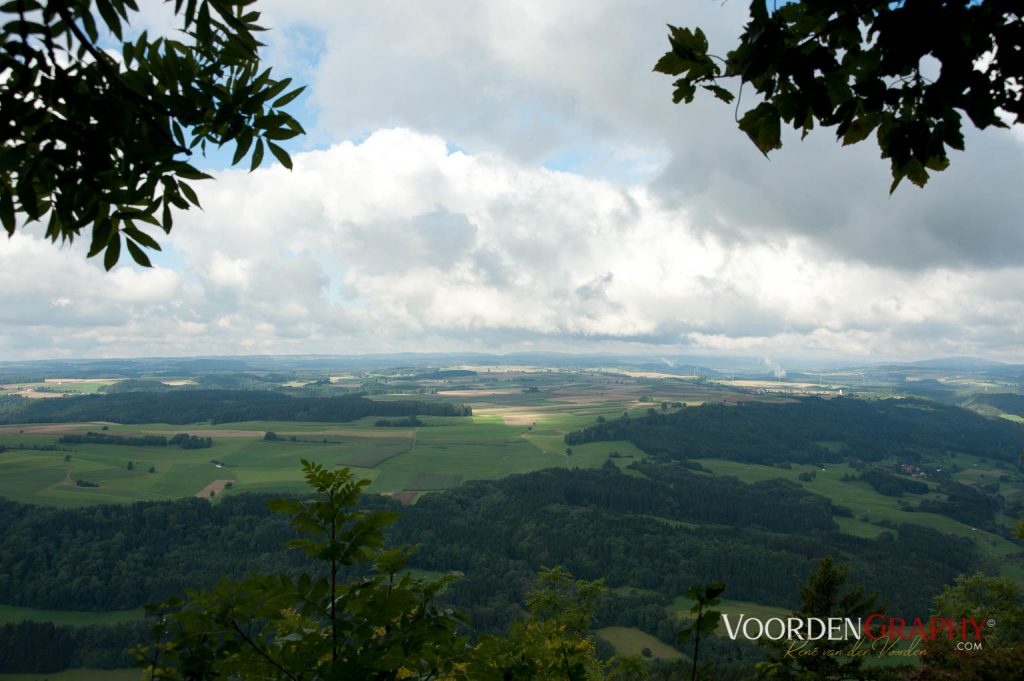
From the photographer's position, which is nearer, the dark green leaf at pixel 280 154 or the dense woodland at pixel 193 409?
the dark green leaf at pixel 280 154

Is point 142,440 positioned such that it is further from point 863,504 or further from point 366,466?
point 863,504

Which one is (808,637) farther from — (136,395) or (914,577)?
(136,395)

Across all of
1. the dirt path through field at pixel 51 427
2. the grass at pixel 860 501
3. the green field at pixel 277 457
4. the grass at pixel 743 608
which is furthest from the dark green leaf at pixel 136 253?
the dirt path through field at pixel 51 427

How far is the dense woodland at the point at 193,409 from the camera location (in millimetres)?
174750

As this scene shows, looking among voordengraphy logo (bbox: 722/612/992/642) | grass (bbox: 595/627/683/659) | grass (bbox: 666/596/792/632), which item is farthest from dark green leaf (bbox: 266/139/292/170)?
grass (bbox: 666/596/792/632)

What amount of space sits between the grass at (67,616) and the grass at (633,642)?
65.9 m

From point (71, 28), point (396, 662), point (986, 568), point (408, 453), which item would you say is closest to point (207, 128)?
point (71, 28)

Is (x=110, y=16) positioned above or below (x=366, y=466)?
above

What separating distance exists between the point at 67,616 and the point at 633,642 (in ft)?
260

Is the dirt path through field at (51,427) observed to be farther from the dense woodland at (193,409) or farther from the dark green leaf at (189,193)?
the dark green leaf at (189,193)

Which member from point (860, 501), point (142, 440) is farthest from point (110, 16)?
point (142, 440)

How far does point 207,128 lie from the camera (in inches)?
118

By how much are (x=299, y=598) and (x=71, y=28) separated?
342cm

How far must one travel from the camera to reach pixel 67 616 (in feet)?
246
